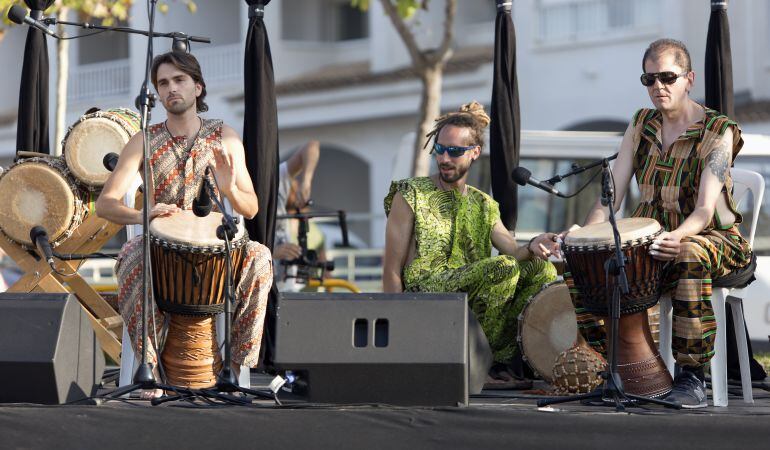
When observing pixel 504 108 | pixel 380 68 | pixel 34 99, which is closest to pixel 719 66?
pixel 504 108

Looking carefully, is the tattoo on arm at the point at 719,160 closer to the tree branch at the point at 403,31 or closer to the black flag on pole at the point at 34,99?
the black flag on pole at the point at 34,99

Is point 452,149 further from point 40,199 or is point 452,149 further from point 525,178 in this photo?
point 40,199

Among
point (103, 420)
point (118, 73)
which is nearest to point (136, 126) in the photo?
point (103, 420)

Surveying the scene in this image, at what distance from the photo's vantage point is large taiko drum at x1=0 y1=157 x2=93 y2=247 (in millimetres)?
6727

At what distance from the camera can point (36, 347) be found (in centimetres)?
476

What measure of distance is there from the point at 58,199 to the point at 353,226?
16.0 m

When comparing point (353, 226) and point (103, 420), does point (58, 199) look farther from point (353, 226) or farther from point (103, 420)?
point (353, 226)

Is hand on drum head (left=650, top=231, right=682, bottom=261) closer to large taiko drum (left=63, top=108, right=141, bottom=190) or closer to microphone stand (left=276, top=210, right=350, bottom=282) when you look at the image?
large taiko drum (left=63, top=108, right=141, bottom=190)

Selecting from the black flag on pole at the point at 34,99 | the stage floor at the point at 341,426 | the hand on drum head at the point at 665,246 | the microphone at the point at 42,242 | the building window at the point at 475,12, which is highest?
the building window at the point at 475,12

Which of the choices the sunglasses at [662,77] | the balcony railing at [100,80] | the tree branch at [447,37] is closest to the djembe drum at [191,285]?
the sunglasses at [662,77]

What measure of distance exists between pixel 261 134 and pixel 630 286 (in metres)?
2.28

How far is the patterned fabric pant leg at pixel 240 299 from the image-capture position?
18.0 feet

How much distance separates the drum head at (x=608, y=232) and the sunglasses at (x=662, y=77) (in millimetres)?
571

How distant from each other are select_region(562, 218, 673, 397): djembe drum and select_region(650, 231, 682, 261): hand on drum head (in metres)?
0.03
